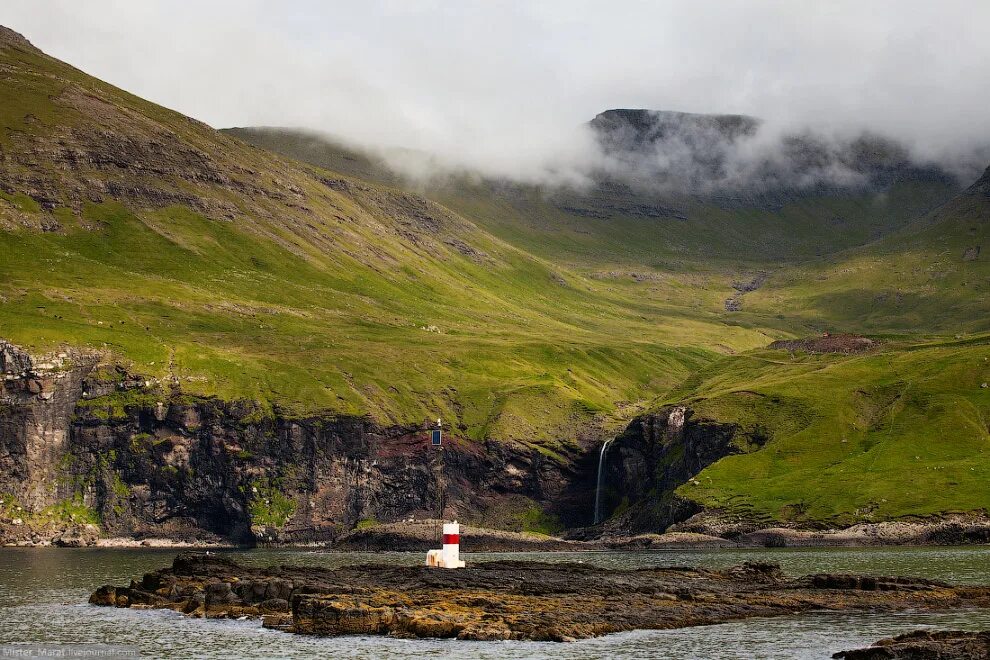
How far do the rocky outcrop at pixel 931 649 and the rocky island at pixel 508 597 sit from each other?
A: 19030 millimetres

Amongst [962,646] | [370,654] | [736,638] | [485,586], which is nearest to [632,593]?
[485,586]

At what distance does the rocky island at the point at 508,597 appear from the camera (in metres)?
79.6

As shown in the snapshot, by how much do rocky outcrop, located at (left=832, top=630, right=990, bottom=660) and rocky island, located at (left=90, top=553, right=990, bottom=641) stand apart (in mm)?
19030

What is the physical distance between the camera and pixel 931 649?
61.0 metres

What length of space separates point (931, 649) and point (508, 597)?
1363 inches

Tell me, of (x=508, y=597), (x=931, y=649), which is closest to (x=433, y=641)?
(x=508, y=597)

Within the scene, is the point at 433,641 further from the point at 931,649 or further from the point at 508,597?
the point at 931,649

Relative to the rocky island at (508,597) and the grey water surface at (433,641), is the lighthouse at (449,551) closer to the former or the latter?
the rocky island at (508,597)

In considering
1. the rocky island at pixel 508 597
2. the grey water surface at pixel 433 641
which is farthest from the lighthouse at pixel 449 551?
the grey water surface at pixel 433 641

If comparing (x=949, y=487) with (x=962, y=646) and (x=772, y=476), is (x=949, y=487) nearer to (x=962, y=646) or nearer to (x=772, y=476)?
(x=772, y=476)

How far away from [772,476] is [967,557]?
65673 mm

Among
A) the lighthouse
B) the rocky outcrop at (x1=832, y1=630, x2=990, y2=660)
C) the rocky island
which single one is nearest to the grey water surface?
the rocky island

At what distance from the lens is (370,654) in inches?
2813

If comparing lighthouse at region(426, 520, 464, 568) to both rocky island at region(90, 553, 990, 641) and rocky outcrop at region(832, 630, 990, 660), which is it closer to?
rocky island at region(90, 553, 990, 641)
